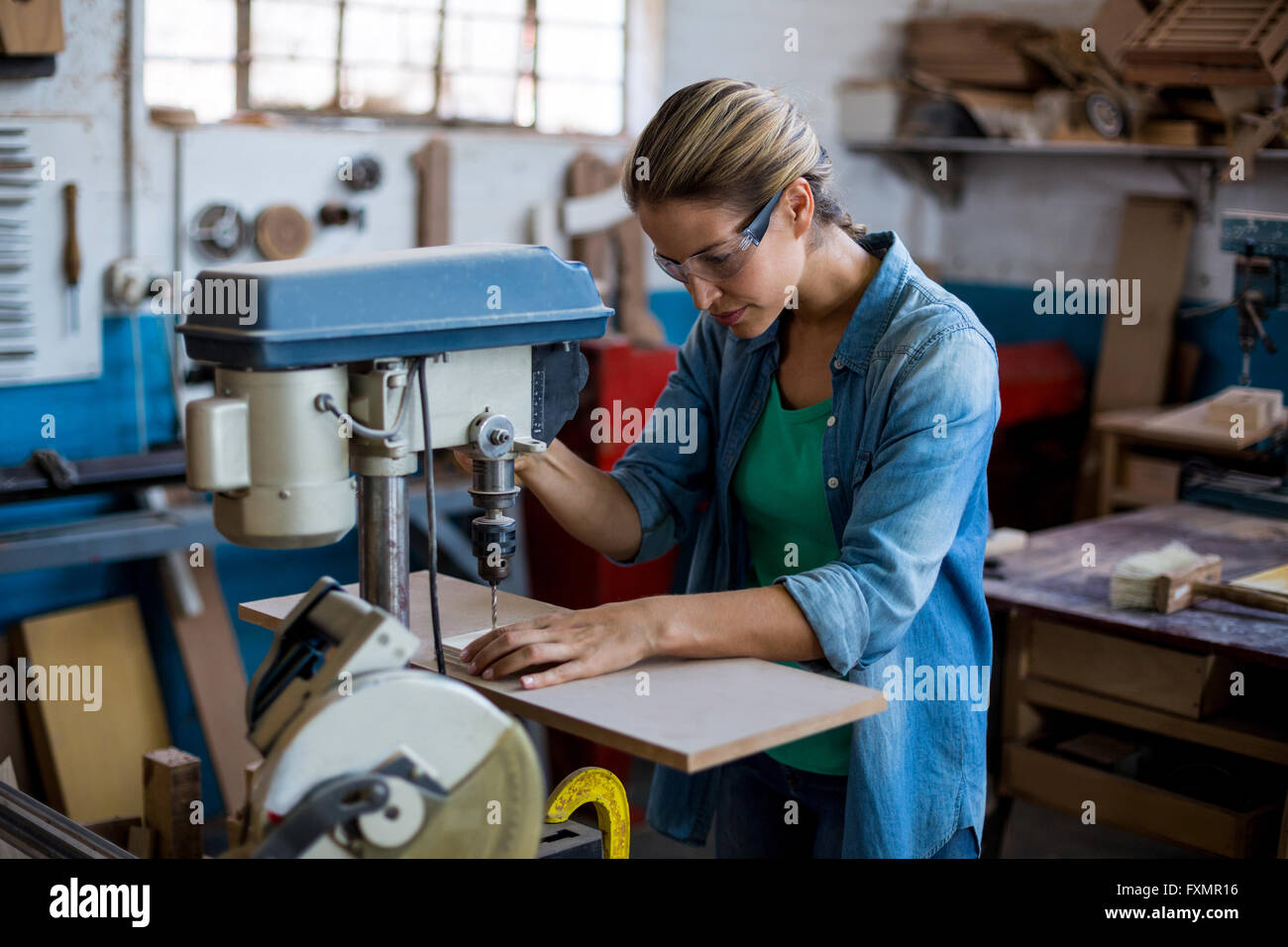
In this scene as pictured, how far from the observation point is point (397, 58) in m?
4.13

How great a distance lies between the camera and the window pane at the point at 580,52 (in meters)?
4.46

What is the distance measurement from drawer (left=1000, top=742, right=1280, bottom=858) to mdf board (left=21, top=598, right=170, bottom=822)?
218 centimetres

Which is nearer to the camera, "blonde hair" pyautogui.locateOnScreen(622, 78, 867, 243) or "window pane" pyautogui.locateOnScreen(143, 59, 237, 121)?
"blonde hair" pyautogui.locateOnScreen(622, 78, 867, 243)

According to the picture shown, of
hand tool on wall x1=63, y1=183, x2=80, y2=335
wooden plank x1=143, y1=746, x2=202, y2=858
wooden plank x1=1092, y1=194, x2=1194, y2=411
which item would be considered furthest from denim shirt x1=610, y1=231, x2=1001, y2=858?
wooden plank x1=1092, y1=194, x2=1194, y2=411

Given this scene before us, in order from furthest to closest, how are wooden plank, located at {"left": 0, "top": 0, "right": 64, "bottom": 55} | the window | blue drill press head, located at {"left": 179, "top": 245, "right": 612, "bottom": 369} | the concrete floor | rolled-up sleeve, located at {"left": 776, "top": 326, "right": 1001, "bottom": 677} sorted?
the window, the concrete floor, wooden plank, located at {"left": 0, "top": 0, "right": 64, "bottom": 55}, rolled-up sleeve, located at {"left": 776, "top": 326, "right": 1001, "bottom": 677}, blue drill press head, located at {"left": 179, "top": 245, "right": 612, "bottom": 369}

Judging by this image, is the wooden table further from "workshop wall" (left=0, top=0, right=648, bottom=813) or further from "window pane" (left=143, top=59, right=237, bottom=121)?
"window pane" (left=143, top=59, right=237, bottom=121)

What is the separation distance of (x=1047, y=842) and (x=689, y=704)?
263cm

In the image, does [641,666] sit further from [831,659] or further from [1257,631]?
[1257,631]

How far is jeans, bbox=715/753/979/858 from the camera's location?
178 centimetres

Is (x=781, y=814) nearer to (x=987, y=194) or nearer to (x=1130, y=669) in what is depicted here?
(x=1130, y=669)

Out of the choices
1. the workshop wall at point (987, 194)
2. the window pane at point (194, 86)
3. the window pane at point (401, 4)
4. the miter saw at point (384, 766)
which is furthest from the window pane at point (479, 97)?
Result: the miter saw at point (384, 766)

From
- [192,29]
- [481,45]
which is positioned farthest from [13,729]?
[481,45]

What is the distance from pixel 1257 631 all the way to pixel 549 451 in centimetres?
135
